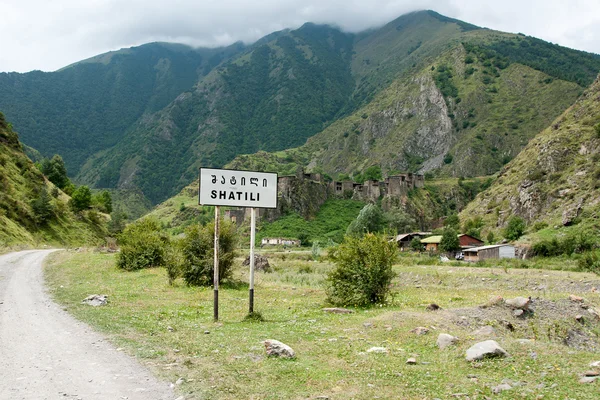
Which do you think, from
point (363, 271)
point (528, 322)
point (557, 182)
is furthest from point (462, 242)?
point (528, 322)

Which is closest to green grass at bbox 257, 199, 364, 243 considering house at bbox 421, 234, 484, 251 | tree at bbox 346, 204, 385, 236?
tree at bbox 346, 204, 385, 236

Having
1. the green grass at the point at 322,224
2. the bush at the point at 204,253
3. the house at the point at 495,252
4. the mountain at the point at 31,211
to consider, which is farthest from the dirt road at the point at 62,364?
the green grass at the point at 322,224

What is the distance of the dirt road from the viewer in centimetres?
716

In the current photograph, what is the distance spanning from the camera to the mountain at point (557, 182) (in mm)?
61469

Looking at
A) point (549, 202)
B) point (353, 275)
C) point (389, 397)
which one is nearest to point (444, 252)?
point (549, 202)

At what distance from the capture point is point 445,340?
1014cm

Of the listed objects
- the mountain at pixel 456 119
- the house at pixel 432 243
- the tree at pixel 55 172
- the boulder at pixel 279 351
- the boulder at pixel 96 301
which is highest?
the mountain at pixel 456 119

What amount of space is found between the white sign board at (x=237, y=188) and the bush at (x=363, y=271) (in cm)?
457

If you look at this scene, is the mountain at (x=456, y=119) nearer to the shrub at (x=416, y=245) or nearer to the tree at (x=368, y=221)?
the tree at (x=368, y=221)

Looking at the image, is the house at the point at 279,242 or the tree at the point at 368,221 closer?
the tree at the point at 368,221

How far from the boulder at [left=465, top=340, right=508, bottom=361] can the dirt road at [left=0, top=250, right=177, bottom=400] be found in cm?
544

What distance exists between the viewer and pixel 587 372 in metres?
7.80

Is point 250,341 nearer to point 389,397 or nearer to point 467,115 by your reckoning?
point 389,397

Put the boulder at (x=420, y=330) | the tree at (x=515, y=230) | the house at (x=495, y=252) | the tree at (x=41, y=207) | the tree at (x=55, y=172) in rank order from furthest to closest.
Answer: the tree at (x=55, y=172)
the tree at (x=515, y=230)
the tree at (x=41, y=207)
the house at (x=495, y=252)
the boulder at (x=420, y=330)
